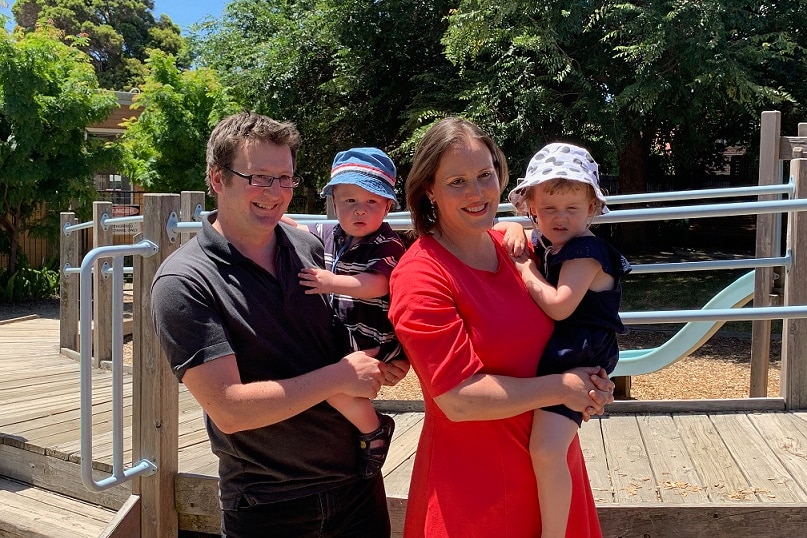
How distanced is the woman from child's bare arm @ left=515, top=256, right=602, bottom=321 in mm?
26

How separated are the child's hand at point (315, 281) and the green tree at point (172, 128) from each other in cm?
1242

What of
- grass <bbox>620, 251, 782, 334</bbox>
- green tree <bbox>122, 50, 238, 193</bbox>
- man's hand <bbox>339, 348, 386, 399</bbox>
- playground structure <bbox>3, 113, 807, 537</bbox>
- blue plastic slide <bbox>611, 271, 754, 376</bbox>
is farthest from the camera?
green tree <bbox>122, 50, 238, 193</bbox>

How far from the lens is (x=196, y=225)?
2.99m

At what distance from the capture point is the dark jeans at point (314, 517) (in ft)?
6.37

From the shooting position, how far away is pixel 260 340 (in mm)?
1820

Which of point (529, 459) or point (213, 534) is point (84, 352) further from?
point (529, 459)

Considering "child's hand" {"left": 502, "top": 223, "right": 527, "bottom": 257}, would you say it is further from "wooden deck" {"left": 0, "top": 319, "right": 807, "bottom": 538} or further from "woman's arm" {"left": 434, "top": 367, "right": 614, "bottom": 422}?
"wooden deck" {"left": 0, "top": 319, "right": 807, "bottom": 538}

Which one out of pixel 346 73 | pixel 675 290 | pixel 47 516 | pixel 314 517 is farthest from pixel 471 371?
pixel 346 73

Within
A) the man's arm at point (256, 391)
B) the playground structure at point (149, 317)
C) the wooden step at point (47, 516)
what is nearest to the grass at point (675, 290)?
the playground structure at point (149, 317)

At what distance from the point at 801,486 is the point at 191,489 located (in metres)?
2.24

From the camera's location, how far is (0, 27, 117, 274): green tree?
12375mm

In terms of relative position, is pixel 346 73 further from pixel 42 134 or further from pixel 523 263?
pixel 523 263

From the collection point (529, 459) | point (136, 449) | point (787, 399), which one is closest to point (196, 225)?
point (136, 449)

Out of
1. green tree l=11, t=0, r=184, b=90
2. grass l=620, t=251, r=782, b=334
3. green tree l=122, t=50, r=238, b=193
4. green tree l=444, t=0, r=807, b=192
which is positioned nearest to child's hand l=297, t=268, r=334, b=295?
green tree l=444, t=0, r=807, b=192
